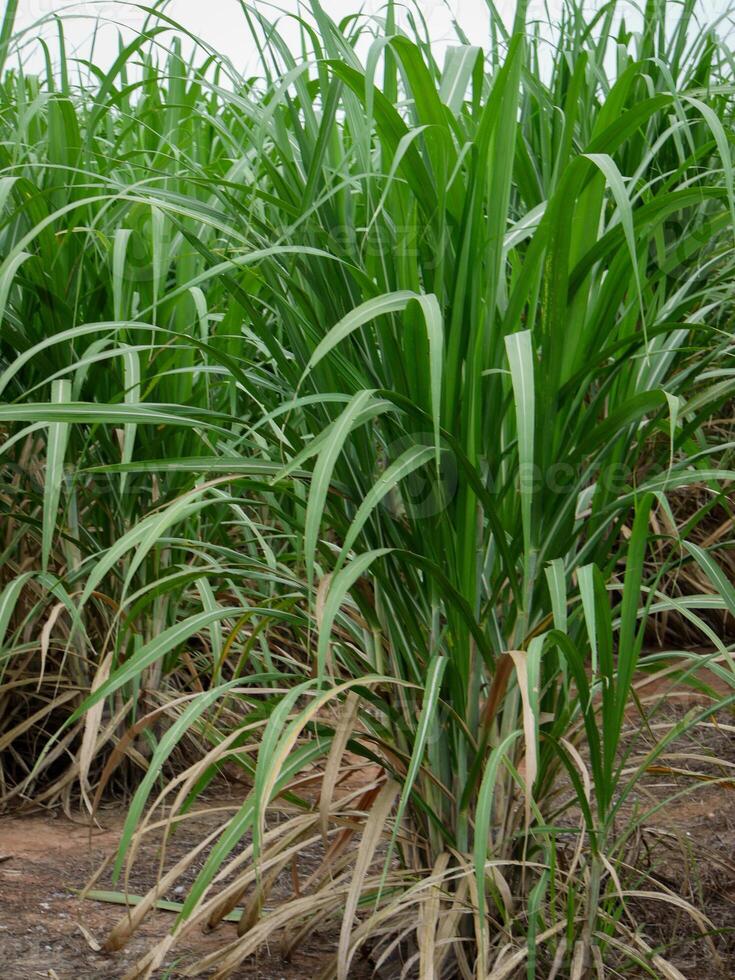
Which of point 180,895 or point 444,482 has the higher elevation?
point 444,482

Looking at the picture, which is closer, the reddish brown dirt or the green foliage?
the green foliage

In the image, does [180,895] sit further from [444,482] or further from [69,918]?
[444,482]

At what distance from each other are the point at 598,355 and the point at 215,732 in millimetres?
550

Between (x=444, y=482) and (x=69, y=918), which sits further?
(x=69, y=918)

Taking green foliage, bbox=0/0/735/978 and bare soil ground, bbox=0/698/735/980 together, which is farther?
bare soil ground, bbox=0/698/735/980

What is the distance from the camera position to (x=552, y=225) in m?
0.87

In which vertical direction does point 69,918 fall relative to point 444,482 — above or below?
below

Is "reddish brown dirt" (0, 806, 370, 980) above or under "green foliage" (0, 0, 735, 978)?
under

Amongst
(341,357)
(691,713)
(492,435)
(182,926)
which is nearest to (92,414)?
(341,357)

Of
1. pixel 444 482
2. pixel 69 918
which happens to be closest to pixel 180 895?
pixel 69 918

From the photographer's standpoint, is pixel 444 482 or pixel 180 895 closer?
pixel 444 482

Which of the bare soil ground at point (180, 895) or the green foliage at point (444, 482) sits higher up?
the green foliage at point (444, 482)

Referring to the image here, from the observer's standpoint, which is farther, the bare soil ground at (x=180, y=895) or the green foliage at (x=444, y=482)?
the bare soil ground at (x=180, y=895)

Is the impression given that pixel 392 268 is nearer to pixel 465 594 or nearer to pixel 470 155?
pixel 470 155
